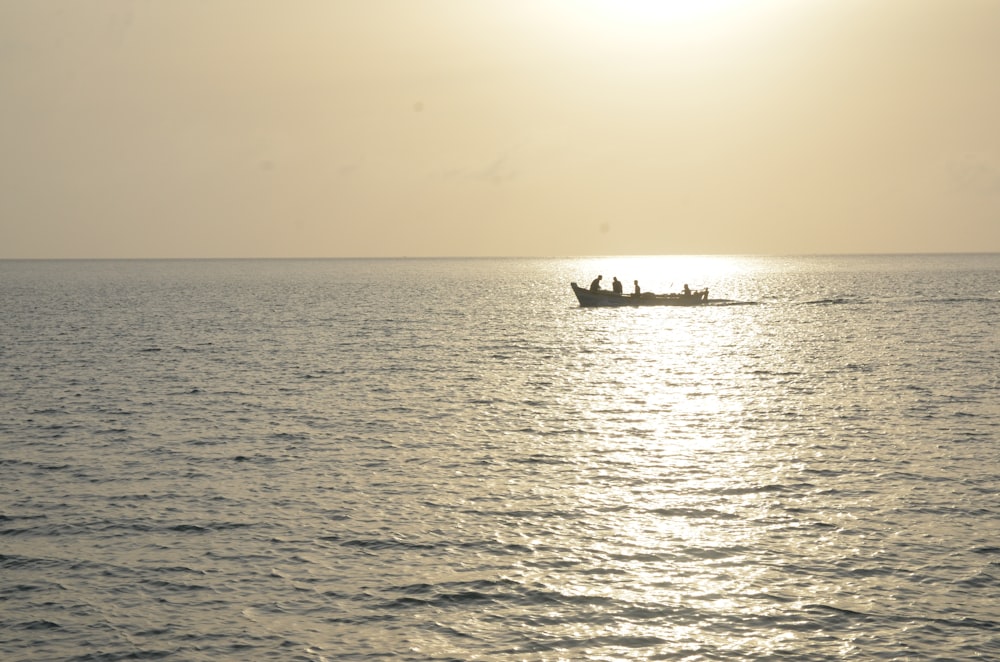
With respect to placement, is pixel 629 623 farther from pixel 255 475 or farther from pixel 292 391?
pixel 292 391

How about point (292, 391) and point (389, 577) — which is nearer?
point (389, 577)

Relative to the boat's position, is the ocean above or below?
→ below

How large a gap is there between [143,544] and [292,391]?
29014mm

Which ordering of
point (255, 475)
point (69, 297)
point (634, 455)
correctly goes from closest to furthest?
point (255, 475), point (634, 455), point (69, 297)

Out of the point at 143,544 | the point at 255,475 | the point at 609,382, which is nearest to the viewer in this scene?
the point at 143,544

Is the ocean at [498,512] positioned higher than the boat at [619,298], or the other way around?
the boat at [619,298]

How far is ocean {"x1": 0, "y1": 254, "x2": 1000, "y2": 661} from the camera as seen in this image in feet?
63.4

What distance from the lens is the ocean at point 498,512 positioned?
19.3 meters

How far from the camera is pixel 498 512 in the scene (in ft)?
91.9

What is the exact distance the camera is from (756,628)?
19.3 metres

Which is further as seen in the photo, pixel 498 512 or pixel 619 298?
pixel 619 298

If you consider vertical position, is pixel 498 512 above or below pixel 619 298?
below

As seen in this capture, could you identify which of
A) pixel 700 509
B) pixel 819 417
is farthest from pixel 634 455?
pixel 819 417

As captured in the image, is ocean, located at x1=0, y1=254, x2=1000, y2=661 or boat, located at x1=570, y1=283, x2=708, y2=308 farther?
boat, located at x1=570, y1=283, x2=708, y2=308
